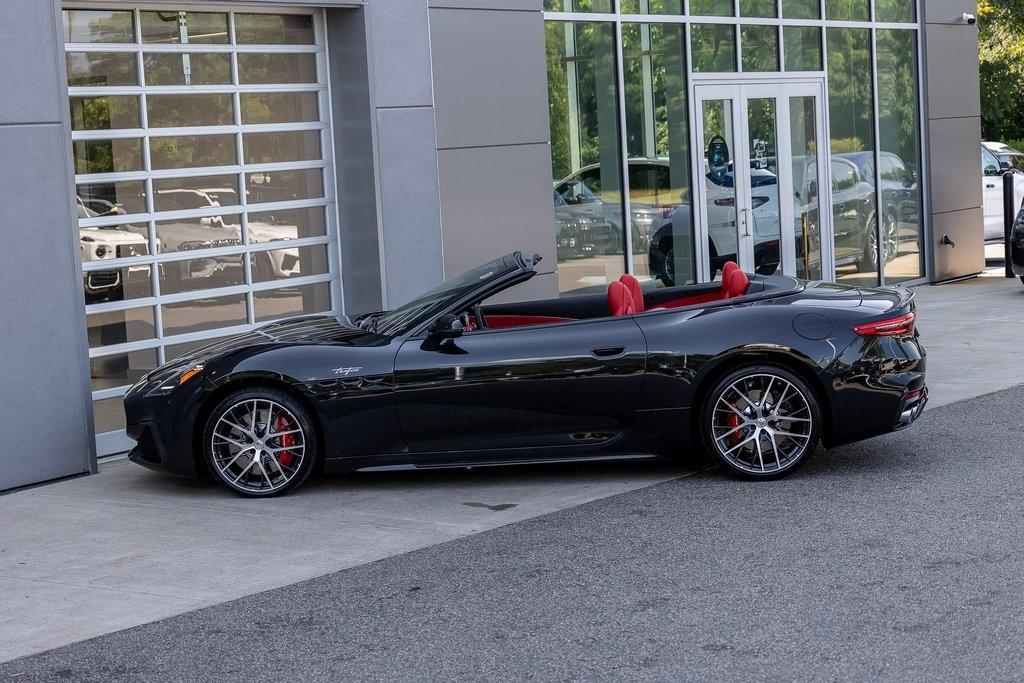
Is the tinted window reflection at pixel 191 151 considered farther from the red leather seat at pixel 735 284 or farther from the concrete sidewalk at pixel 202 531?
the red leather seat at pixel 735 284

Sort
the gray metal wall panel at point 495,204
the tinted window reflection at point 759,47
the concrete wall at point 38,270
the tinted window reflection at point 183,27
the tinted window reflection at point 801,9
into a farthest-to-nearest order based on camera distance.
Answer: the tinted window reflection at point 801,9, the tinted window reflection at point 759,47, the gray metal wall panel at point 495,204, the tinted window reflection at point 183,27, the concrete wall at point 38,270

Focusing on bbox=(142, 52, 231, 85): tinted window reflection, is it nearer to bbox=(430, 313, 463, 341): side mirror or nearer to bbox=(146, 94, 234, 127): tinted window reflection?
bbox=(146, 94, 234, 127): tinted window reflection

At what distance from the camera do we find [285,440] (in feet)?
25.0

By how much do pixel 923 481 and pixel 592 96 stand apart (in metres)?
6.64

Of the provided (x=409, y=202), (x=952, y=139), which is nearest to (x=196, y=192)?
(x=409, y=202)

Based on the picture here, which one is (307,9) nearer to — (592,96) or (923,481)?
(592,96)

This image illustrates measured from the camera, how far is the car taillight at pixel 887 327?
24.7ft

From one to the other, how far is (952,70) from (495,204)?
29.0 feet

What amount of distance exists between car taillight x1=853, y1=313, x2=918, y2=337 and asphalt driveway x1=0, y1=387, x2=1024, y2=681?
814mm

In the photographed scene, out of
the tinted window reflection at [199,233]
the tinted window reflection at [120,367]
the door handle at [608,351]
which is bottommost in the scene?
the tinted window reflection at [120,367]

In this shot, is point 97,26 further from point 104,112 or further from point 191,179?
point 191,179

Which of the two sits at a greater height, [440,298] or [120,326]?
[440,298]

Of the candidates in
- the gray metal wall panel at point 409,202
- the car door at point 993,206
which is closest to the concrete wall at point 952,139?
the car door at point 993,206

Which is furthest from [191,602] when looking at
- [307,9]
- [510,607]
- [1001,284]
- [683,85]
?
[1001,284]
